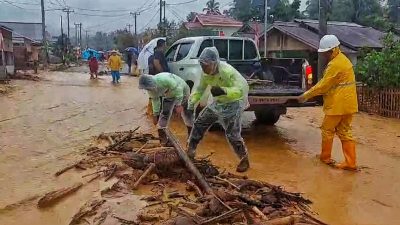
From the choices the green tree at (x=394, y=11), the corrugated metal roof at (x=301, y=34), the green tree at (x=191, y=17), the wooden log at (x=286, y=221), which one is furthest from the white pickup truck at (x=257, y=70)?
the green tree at (x=191, y=17)

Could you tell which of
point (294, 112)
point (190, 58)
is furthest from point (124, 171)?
point (294, 112)

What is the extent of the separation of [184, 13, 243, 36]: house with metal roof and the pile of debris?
36536mm

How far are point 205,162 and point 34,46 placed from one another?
4073 cm

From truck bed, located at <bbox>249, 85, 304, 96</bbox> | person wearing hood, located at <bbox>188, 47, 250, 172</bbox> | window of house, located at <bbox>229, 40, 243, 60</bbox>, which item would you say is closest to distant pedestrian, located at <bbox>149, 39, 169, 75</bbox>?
window of house, located at <bbox>229, 40, 243, 60</bbox>

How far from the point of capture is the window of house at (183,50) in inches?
404

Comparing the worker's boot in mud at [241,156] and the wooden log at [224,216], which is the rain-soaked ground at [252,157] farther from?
the wooden log at [224,216]

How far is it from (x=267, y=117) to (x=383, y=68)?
4.36m

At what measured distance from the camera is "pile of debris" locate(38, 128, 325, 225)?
450 centimetres

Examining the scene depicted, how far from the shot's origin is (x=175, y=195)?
5.22 meters

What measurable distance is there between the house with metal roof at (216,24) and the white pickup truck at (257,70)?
1262 inches

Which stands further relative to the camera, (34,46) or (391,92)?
(34,46)

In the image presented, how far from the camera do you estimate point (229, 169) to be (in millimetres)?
6660

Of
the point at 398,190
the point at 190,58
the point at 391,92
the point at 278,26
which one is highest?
the point at 278,26

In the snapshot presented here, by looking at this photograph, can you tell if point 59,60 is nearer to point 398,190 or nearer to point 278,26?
point 278,26
